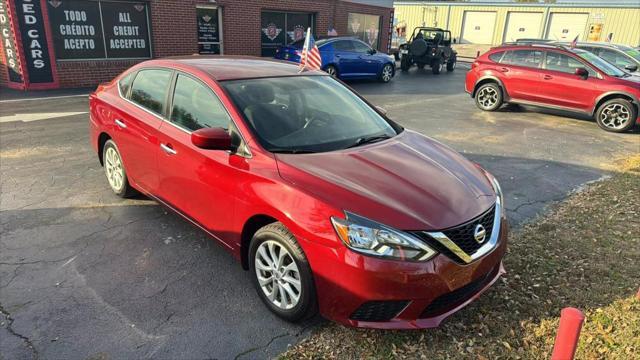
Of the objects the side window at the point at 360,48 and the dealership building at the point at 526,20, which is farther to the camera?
the dealership building at the point at 526,20

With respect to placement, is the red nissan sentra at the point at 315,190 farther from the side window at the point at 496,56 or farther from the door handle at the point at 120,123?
the side window at the point at 496,56

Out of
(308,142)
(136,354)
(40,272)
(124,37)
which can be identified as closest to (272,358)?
(136,354)

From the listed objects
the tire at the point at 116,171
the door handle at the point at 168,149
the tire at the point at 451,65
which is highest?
the door handle at the point at 168,149

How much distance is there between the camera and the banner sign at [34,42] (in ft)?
36.5

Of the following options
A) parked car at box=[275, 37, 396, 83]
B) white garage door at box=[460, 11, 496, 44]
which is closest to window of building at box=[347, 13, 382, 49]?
parked car at box=[275, 37, 396, 83]

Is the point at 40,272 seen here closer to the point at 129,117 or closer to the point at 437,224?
the point at 129,117

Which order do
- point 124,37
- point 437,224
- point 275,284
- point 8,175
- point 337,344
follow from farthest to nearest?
point 124,37, point 8,175, point 275,284, point 337,344, point 437,224

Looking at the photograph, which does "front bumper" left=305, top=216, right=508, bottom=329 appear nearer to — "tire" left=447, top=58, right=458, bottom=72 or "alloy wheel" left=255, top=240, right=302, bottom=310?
"alloy wheel" left=255, top=240, right=302, bottom=310

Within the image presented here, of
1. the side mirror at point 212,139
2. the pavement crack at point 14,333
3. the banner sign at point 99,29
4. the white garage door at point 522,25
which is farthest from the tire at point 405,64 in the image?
the white garage door at point 522,25

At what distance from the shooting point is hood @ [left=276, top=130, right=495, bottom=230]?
269 centimetres

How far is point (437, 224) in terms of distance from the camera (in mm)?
2680

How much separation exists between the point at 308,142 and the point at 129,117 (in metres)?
2.05

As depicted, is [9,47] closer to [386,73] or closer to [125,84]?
[125,84]

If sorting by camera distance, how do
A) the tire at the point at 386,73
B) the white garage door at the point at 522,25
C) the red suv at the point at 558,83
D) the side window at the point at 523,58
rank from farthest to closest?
the white garage door at the point at 522,25
the tire at the point at 386,73
the side window at the point at 523,58
the red suv at the point at 558,83
